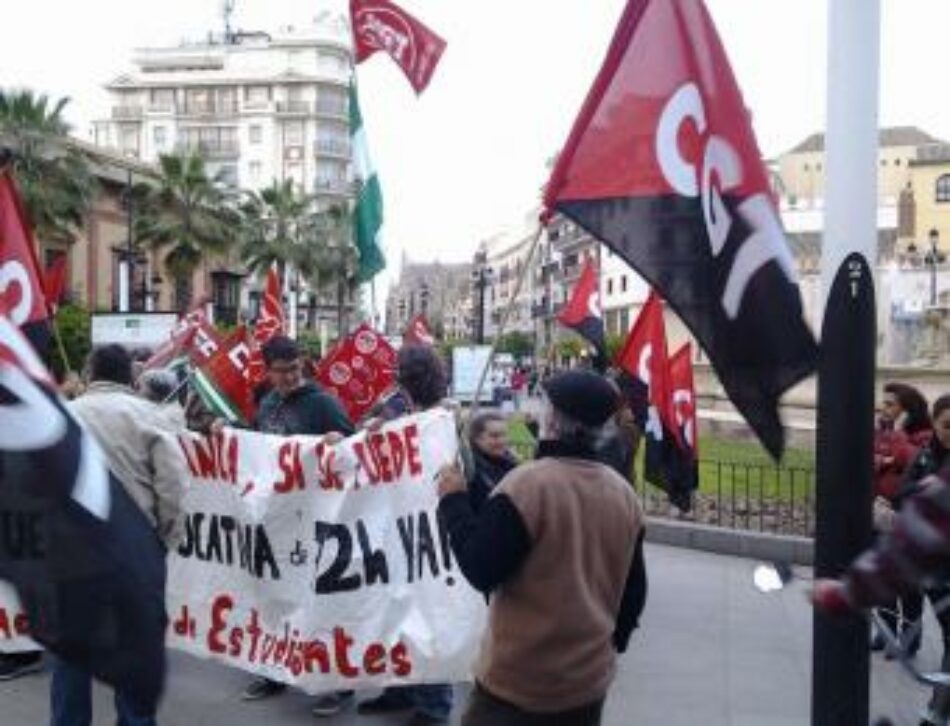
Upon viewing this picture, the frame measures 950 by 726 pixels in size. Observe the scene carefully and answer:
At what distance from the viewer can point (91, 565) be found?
2666 mm

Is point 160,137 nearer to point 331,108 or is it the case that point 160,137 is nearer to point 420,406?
point 331,108

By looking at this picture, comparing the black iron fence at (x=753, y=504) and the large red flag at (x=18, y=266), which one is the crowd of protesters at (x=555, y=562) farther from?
the black iron fence at (x=753, y=504)

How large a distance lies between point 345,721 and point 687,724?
158 cm

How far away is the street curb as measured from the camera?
400 inches

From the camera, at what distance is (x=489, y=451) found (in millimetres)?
5070

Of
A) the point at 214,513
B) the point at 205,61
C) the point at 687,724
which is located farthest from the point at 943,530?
the point at 205,61

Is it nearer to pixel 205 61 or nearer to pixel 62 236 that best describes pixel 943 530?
pixel 62 236

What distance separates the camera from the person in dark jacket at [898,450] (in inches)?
275

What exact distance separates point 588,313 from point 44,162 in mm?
31122

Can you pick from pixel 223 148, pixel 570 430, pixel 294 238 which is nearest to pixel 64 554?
pixel 570 430

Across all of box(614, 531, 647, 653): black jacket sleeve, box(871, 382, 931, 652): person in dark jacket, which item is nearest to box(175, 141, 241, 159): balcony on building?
box(871, 382, 931, 652): person in dark jacket

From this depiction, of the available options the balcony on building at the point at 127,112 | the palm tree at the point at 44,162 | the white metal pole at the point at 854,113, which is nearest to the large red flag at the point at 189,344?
the white metal pole at the point at 854,113

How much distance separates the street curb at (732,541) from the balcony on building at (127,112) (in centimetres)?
10775

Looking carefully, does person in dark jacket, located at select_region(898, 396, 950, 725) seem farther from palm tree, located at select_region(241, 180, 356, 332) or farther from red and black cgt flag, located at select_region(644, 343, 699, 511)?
palm tree, located at select_region(241, 180, 356, 332)
